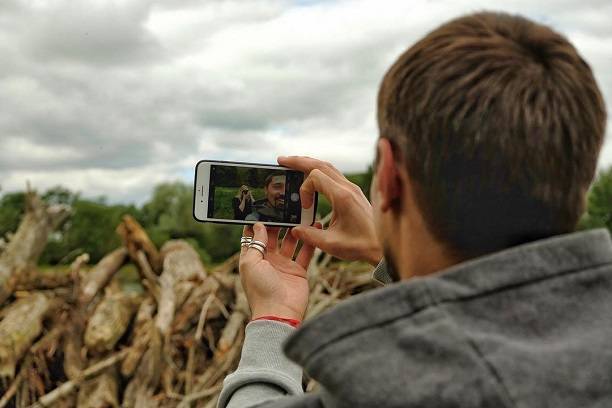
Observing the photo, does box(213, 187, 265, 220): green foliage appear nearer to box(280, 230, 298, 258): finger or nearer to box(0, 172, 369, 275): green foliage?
box(280, 230, 298, 258): finger

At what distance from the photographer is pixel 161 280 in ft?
22.4

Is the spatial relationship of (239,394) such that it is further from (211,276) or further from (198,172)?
(211,276)

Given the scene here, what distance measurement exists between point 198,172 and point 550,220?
1.23m

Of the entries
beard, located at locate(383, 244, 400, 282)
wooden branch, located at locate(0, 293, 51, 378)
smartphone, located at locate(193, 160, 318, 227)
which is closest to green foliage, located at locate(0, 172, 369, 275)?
wooden branch, located at locate(0, 293, 51, 378)

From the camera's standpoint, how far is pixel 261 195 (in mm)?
1929

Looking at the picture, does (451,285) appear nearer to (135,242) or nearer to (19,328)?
(19,328)

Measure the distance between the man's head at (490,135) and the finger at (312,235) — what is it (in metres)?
0.56

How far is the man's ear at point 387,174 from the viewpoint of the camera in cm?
110

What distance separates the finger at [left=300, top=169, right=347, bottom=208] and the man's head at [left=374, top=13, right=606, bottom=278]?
51 cm

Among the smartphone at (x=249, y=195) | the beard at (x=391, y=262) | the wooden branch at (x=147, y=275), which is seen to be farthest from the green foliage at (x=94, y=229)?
the beard at (x=391, y=262)

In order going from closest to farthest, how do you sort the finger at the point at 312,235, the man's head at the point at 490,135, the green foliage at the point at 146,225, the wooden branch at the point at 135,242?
the man's head at the point at 490,135 → the finger at the point at 312,235 → the wooden branch at the point at 135,242 → the green foliage at the point at 146,225

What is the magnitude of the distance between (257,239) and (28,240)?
20.6ft

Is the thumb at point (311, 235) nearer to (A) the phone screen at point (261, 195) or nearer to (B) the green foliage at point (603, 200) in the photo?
(A) the phone screen at point (261, 195)

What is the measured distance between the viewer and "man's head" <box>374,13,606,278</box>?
101 centimetres
